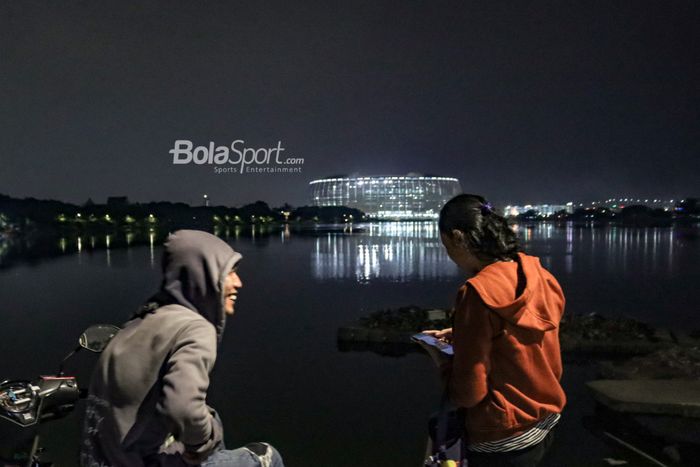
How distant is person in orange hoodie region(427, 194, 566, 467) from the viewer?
2162 millimetres

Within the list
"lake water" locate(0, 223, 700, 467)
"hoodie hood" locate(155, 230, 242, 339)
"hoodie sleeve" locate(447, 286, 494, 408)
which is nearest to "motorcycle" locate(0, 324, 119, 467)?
"hoodie hood" locate(155, 230, 242, 339)

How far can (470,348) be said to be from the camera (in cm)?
219

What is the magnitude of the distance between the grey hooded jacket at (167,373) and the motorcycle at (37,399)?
0.73 meters

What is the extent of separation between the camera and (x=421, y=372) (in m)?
11.0

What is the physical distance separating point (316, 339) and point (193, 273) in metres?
12.5

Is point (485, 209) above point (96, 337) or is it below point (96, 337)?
above

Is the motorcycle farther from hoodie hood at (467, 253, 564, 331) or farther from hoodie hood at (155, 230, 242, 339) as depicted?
hoodie hood at (467, 253, 564, 331)

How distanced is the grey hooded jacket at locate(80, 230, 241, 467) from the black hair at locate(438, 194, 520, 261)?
3.44ft

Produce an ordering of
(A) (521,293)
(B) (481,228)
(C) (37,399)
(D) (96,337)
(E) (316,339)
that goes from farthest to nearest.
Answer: (E) (316,339), (C) (37,399), (D) (96,337), (B) (481,228), (A) (521,293)

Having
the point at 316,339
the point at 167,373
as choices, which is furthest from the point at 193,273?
the point at 316,339

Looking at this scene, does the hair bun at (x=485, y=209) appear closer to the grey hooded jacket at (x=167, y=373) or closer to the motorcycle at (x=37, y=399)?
the grey hooded jacket at (x=167, y=373)

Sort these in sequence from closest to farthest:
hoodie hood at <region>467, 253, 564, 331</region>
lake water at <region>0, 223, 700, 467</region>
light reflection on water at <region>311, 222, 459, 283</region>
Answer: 1. hoodie hood at <region>467, 253, 564, 331</region>
2. lake water at <region>0, 223, 700, 467</region>
3. light reflection on water at <region>311, 222, 459, 283</region>

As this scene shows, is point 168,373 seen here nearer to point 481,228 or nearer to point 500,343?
point 500,343

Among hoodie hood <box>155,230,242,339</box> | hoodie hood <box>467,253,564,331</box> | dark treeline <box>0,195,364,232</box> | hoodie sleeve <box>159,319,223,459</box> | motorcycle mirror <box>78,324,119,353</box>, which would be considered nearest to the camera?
hoodie sleeve <box>159,319,223,459</box>
